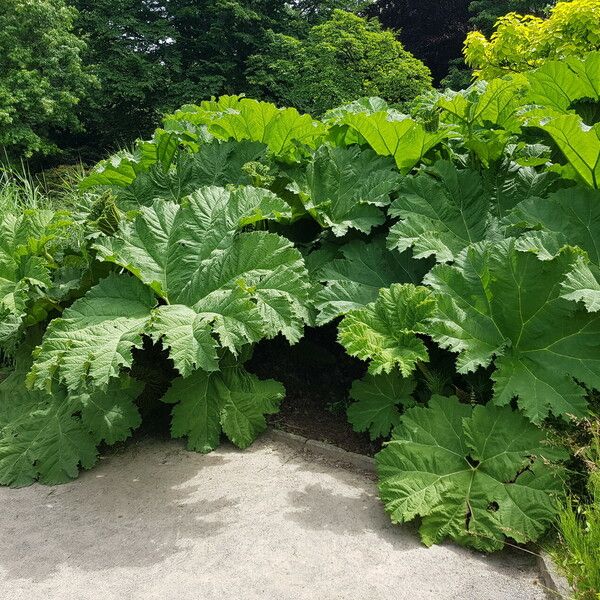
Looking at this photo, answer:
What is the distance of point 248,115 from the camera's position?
3561 mm

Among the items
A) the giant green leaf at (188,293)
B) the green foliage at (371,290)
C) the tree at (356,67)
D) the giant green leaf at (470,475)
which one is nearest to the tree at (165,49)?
the tree at (356,67)

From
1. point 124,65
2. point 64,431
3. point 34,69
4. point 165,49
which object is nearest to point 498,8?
point 165,49

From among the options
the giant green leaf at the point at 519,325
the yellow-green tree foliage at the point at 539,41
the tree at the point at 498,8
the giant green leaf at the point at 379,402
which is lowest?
the giant green leaf at the point at 379,402

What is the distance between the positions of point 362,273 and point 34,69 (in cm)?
1292

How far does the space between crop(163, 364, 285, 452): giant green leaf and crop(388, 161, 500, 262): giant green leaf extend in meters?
0.96

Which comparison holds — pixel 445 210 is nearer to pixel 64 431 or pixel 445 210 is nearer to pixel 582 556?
pixel 582 556

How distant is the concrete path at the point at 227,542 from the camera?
1.98 m

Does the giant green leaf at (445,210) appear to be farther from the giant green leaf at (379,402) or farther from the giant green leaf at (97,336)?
the giant green leaf at (97,336)

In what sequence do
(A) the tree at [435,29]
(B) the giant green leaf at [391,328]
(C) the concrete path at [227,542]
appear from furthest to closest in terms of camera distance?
(A) the tree at [435,29] < (B) the giant green leaf at [391,328] < (C) the concrete path at [227,542]

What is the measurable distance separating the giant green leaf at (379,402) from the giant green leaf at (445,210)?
637mm

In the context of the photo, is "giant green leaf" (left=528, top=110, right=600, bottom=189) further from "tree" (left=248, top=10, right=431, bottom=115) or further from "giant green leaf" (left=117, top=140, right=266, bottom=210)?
"tree" (left=248, top=10, right=431, bottom=115)

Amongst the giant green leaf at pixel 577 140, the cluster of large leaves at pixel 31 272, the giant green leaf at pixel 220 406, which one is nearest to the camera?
the giant green leaf at pixel 577 140

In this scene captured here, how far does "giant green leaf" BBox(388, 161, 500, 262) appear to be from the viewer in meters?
2.94


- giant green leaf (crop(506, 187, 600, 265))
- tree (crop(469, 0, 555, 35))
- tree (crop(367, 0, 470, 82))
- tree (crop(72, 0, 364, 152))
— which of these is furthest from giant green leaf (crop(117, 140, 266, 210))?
tree (crop(367, 0, 470, 82))
